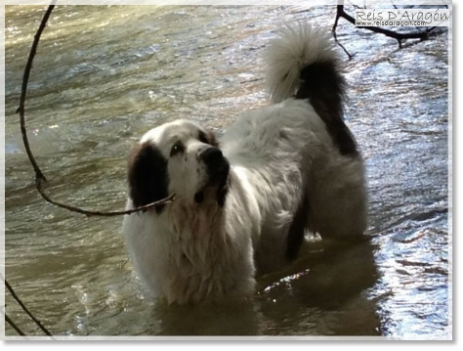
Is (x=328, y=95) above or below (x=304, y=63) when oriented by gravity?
below

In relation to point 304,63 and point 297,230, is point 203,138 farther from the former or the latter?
point 304,63

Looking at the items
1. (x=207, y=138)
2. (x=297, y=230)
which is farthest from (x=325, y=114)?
→ (x=207, y=138)

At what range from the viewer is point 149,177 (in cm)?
461

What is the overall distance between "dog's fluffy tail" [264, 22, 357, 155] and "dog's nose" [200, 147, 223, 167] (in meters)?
1.58

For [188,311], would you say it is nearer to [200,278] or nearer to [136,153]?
[200,278]

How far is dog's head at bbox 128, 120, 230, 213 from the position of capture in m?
4.48

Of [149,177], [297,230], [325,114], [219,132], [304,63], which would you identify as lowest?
[219,132]

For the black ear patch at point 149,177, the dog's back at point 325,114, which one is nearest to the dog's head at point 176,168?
the black ear patch at point 149,177

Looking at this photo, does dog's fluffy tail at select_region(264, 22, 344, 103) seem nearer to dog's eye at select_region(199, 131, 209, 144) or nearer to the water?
the water

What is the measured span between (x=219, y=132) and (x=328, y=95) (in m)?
2.33

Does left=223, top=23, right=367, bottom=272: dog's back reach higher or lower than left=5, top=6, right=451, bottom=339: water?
higher

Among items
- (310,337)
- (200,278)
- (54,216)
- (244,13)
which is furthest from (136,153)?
(244,13)

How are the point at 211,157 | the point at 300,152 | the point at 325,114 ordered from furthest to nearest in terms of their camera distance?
the point at 325,114 → the point at 300,152 → the point at 211,157

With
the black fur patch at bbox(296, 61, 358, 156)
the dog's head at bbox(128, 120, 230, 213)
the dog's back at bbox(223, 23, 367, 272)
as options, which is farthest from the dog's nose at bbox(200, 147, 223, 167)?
the black fur patch at bbox(296, 61, 358, 156)
